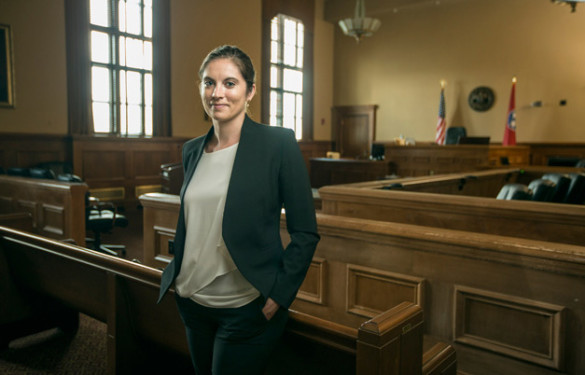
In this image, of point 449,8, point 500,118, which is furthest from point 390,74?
point 500,118

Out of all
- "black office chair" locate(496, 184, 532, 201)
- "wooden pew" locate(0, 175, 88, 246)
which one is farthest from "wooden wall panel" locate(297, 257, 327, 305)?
"wooden pew" locate(0, 175, 88, 246)

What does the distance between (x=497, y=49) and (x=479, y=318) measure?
1035 centimetres

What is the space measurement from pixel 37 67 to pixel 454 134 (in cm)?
869

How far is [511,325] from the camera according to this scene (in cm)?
179

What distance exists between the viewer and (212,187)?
1177 millimetres

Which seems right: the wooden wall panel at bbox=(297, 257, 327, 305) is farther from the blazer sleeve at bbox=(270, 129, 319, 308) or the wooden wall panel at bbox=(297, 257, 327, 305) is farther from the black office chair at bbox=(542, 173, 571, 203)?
the black office chair at bbox=(542, 173, 571, 203)

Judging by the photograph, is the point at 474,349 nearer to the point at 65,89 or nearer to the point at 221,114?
the point at 221,114

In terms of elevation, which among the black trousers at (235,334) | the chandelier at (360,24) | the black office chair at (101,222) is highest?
the chandelier at (360,24)

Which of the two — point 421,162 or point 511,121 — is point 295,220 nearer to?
point 421,162

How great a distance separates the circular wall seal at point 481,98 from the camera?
10828 millimetres

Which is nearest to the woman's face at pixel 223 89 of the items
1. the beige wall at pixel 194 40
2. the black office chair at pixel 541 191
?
the black office chair at pixel 541 191

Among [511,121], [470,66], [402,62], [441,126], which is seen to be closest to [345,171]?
[441,126]

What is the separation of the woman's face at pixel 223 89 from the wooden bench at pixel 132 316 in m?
0.59

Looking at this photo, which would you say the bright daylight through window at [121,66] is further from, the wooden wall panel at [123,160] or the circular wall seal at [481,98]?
the circular wall seal at [481,98]
